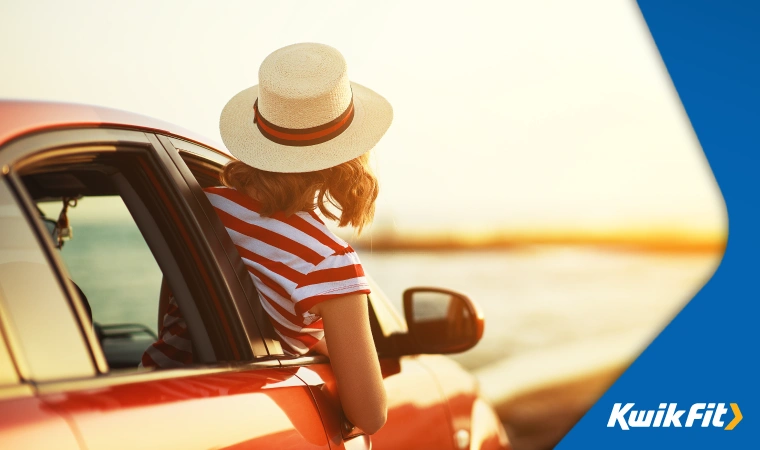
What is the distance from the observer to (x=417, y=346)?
2.36 metres

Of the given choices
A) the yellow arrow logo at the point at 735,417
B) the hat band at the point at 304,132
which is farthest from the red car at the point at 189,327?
the yellow arrow logo at the point at 735,417

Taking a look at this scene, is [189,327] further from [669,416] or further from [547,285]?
[547,285]

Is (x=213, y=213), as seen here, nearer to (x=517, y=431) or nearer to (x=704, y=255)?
(x=517, y=431)

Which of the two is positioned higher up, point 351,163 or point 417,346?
point 351,163

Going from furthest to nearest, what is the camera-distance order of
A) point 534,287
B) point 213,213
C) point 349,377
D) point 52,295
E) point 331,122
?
1. point 534,287
2. point 331,122
3. point 213,213
4. point 349,377
5. point 52,295

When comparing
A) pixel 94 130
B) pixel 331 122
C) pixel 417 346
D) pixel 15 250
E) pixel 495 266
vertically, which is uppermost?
pixel 331 122

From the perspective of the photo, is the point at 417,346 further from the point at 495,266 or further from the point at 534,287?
the point at 495,266

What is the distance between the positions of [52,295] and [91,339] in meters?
0.10

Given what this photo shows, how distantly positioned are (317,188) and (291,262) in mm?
216

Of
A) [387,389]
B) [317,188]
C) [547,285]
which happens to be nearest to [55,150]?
[317,188]

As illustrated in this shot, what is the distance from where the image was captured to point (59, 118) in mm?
1491

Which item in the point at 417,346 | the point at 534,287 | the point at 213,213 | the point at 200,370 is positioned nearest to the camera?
the point at 200,370

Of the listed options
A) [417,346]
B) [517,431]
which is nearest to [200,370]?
[417,346]

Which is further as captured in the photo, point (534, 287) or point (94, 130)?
point (534, 287)
